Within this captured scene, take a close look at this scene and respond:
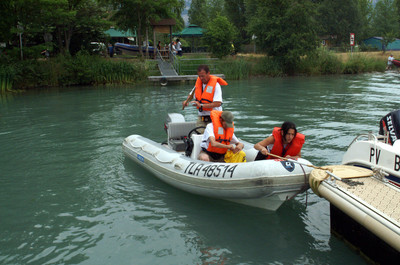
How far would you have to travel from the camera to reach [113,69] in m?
22.4

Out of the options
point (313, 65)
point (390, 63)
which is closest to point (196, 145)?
point (313, 65)

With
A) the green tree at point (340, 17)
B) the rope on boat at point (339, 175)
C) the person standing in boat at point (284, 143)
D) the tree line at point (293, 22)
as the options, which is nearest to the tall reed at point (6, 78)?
the tree line at point (293, 22)

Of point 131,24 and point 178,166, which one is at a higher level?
point 131,24

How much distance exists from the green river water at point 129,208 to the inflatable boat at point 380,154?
860 mm

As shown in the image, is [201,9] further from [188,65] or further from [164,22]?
[188,65]

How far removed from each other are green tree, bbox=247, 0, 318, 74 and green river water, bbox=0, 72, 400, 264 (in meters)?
14.8

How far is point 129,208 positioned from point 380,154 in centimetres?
334

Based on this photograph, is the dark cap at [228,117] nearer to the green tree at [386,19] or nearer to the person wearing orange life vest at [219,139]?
the person wearing orange life vest at [219,139]

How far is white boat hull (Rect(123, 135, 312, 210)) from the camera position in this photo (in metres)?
4.75

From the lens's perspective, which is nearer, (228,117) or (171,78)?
(228,117)

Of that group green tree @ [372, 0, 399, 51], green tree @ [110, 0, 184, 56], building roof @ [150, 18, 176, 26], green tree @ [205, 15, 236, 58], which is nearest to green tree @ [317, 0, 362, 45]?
green tree @ [372, 0, 399, 51]

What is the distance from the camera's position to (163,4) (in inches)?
980

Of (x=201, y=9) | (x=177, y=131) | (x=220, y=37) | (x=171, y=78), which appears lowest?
(x=177, y=131)

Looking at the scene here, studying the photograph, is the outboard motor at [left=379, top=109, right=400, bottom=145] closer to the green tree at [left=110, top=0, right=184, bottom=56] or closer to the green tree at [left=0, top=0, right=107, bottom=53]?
the green tree at [left=0, top=0, right=107, bottom=53]
